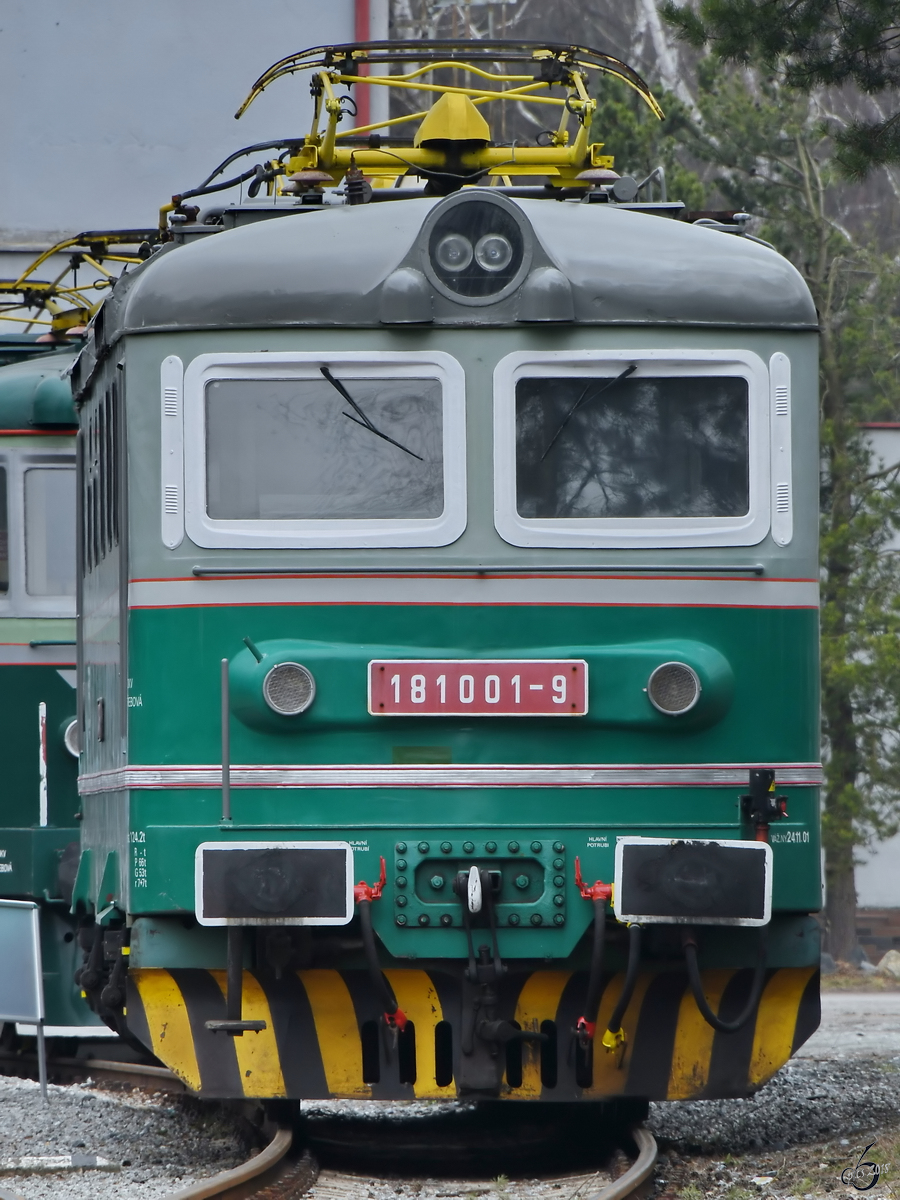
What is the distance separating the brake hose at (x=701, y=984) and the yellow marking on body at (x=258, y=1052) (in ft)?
4.77

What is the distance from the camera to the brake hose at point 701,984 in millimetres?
6234

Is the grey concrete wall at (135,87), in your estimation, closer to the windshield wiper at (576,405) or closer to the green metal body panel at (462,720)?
the green metal body panel at (462,720)

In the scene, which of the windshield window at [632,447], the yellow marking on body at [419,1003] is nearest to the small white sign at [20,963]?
the yellow marking on body at [419,1003]

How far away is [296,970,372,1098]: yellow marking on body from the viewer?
21.6 ft

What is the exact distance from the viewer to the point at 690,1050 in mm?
6637

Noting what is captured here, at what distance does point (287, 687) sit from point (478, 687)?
0.63 meters

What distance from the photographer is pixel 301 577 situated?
6410 millimetres

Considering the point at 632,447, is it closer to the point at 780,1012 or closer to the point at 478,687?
the point at 478,687

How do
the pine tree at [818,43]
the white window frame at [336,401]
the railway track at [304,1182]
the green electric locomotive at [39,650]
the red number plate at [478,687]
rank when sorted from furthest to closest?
the green electric locomotive at [39,650], the pine tree at [818,43], the white window frame at [336,401], the red number plate at [478,687], the railway track at [304,1182]

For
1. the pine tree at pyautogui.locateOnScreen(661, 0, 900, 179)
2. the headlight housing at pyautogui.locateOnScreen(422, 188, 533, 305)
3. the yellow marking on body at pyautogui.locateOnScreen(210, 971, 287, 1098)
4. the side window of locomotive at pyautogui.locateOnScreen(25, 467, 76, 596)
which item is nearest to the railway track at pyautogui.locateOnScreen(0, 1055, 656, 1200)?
the yellow marking on body at pyautogui.locateOnScreen(210, 971, 287, 1098)

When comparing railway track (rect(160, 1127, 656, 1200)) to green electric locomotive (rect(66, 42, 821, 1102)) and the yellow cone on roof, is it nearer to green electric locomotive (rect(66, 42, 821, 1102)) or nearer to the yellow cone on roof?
green electric locomotive (rect(66, 42, 821, 1102))

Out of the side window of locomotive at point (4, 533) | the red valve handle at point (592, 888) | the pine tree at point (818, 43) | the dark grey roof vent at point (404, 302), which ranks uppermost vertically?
the pine tree at point (818, 43)

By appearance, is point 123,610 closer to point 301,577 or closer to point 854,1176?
point 301,577

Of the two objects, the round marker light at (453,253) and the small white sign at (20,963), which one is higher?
the round marker light at (453,253)
